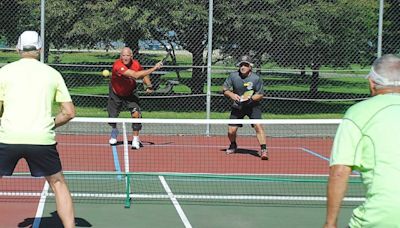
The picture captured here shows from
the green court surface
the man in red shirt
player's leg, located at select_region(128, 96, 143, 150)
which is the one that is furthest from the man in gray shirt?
the green court surface

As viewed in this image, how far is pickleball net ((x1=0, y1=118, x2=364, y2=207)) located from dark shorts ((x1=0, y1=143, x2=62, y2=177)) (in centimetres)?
182

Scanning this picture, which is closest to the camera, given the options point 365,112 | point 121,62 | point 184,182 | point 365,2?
point 365,112

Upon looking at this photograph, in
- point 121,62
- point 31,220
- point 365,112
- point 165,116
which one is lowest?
point 165,116

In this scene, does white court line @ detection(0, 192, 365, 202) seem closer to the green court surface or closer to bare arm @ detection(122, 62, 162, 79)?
the green court surface

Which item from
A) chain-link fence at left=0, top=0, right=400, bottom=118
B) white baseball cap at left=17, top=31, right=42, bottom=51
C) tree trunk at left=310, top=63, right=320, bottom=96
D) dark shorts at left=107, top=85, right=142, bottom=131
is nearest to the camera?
white baseball cap at left=17, top=31, right=42, bottom=51

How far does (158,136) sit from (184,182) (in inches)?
216

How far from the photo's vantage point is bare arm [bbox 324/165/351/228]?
3.21m

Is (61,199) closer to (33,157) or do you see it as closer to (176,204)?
(33,157)

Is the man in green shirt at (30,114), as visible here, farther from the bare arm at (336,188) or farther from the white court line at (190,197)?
the bare arm at (336,188)

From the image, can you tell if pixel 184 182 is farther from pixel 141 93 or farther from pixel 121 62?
pixel 141 93

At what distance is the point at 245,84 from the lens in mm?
10781

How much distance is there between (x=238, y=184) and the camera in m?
8.58

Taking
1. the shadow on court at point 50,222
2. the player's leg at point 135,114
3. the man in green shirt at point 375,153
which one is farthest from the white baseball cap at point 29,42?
the player's leg at point 135,114

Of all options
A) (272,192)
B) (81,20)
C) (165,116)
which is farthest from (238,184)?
(81,20)
